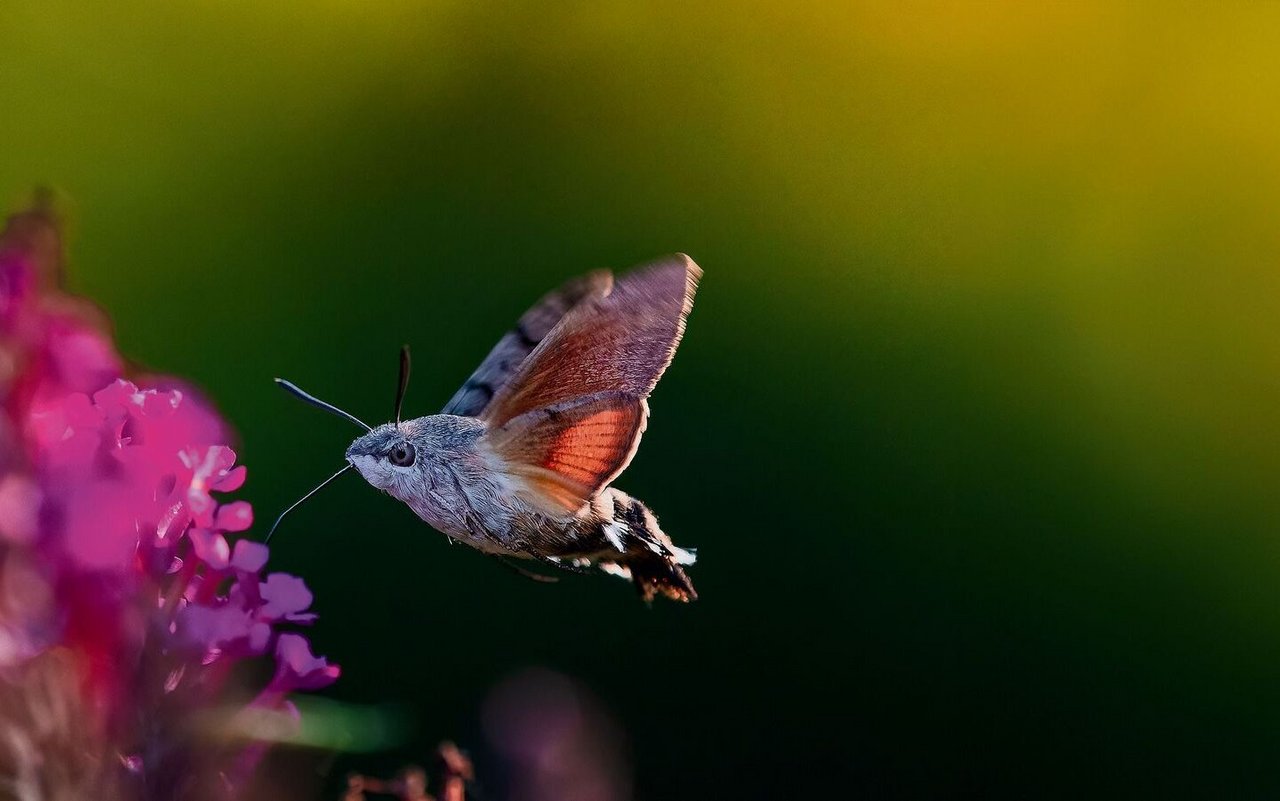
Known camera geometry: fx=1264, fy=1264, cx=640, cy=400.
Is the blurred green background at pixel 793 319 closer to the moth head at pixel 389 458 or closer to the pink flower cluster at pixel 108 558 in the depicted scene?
the moth head at pixel 389 458

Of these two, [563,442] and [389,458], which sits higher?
[563,442]

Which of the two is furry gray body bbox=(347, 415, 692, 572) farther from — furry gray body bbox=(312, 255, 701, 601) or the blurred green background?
the blurred green background

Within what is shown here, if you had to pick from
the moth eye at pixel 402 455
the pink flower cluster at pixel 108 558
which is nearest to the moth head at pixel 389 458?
the moth eye at pixel 402 455

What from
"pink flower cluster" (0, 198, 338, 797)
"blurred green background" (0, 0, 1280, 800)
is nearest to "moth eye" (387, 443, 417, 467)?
"pink flower cluster" (0, 198, 338, 797)

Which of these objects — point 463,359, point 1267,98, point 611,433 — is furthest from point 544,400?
point 1267,98

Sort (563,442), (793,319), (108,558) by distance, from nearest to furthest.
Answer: (108,558) → (563,442) → (793,319)

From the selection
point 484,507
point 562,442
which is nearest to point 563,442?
point 562,442

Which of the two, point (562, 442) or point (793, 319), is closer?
point (562, 442)

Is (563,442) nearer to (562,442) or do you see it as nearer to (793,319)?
(562,442)
